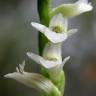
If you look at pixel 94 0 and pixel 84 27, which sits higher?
pixel 94 0

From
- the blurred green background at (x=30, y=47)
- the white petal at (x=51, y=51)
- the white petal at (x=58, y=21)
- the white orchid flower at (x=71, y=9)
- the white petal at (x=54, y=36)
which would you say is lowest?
the blurred green background at (x=30, y=47)

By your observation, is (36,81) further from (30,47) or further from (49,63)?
(30,47)

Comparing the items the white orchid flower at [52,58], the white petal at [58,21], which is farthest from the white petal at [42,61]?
the white petal at [58,21]

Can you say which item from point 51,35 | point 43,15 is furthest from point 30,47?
point 51,35

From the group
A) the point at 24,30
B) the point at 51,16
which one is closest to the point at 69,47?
the point at 24,30

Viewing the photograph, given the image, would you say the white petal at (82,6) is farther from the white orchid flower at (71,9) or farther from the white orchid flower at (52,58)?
the white orchid flower at (52,58)

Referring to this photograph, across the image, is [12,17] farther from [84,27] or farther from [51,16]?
[51,16]
